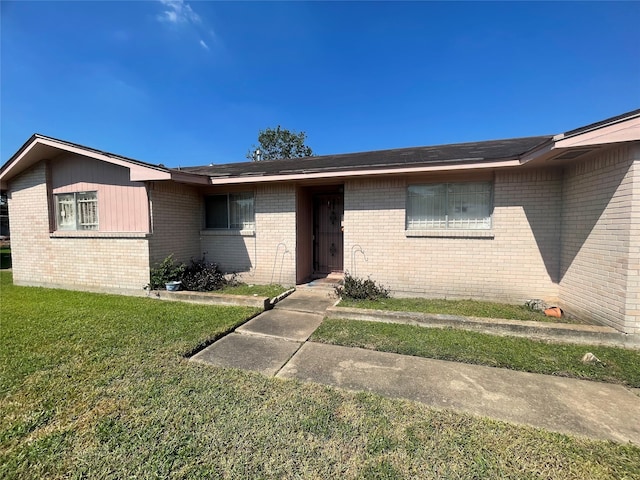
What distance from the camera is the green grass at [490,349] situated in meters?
3.31

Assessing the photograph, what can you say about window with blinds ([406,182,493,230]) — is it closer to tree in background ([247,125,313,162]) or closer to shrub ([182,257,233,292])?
shrub ([182,257,233,292])

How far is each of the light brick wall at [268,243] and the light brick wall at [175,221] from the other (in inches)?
32.3

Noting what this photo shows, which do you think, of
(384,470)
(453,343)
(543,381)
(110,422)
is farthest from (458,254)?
(110,422)

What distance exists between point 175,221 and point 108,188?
176cm

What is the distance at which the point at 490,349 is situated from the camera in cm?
383

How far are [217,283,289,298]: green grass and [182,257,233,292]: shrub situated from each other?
0.29 metres


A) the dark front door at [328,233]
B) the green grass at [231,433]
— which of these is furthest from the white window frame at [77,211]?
the dark front door at [328,233]

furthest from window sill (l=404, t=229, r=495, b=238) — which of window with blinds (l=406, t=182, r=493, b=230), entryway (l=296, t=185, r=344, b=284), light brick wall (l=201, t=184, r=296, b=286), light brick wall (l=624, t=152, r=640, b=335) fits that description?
light brick wall (l=201, t=184, r=296, b=286)

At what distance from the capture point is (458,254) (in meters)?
6.13

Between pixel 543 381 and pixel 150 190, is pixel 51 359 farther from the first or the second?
pixel 543 381

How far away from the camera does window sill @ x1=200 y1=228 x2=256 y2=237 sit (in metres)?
7.87

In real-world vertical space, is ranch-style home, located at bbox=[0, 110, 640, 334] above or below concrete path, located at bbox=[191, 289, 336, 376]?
above

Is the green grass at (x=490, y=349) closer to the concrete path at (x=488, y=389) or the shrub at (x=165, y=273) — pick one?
the concrete path at (x=488, y=389)

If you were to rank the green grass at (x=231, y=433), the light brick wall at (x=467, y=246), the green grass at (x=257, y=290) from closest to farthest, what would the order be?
the green grass at (x=231, y=433)
the light brick wall at (x=467, y=246)
the green grass at (x=257, y=290)
